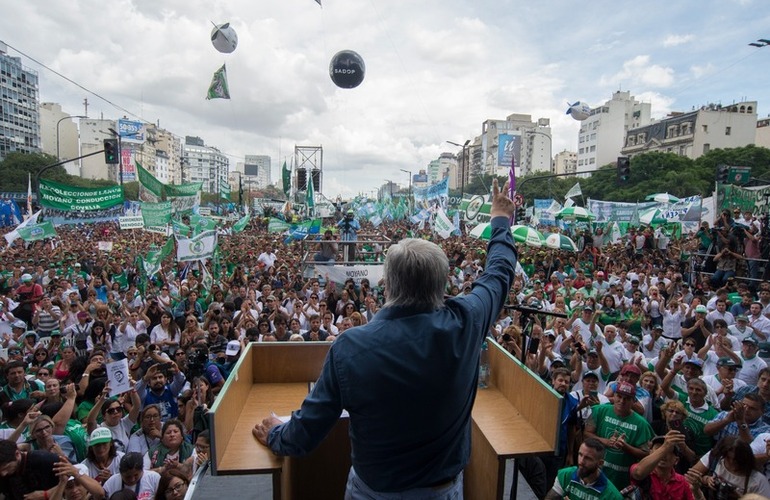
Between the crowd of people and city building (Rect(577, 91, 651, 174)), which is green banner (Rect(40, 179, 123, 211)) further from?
city building (Rect(577, 91, 651, 174))

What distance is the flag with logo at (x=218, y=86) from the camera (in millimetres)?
17266

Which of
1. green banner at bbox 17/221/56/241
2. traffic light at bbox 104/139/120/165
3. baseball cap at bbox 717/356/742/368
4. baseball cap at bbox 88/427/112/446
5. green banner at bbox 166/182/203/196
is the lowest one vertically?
baseball cap at bbox 88/427/112/446

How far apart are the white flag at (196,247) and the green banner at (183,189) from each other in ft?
13.5

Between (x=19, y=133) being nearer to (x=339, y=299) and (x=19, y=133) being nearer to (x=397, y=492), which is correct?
(x=339, y=299)

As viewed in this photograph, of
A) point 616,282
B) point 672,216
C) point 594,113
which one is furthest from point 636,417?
point 594,113

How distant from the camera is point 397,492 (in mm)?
1723

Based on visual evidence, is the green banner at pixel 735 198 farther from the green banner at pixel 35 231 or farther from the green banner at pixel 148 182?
the green banner at pixel 35 231

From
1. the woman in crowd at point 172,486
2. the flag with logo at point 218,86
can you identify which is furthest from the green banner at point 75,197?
the woman in crowd at point 172,486

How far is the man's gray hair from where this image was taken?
1.68 meters

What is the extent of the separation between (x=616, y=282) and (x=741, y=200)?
7.96m

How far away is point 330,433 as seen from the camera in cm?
274

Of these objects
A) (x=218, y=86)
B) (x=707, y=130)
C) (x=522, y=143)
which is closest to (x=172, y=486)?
(x=218, y=86)

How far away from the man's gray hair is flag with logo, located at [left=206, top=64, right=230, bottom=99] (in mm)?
17490

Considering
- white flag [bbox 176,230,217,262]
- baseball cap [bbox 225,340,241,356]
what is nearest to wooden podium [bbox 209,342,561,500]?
baseball cap [bbox 225,340,241,356]
